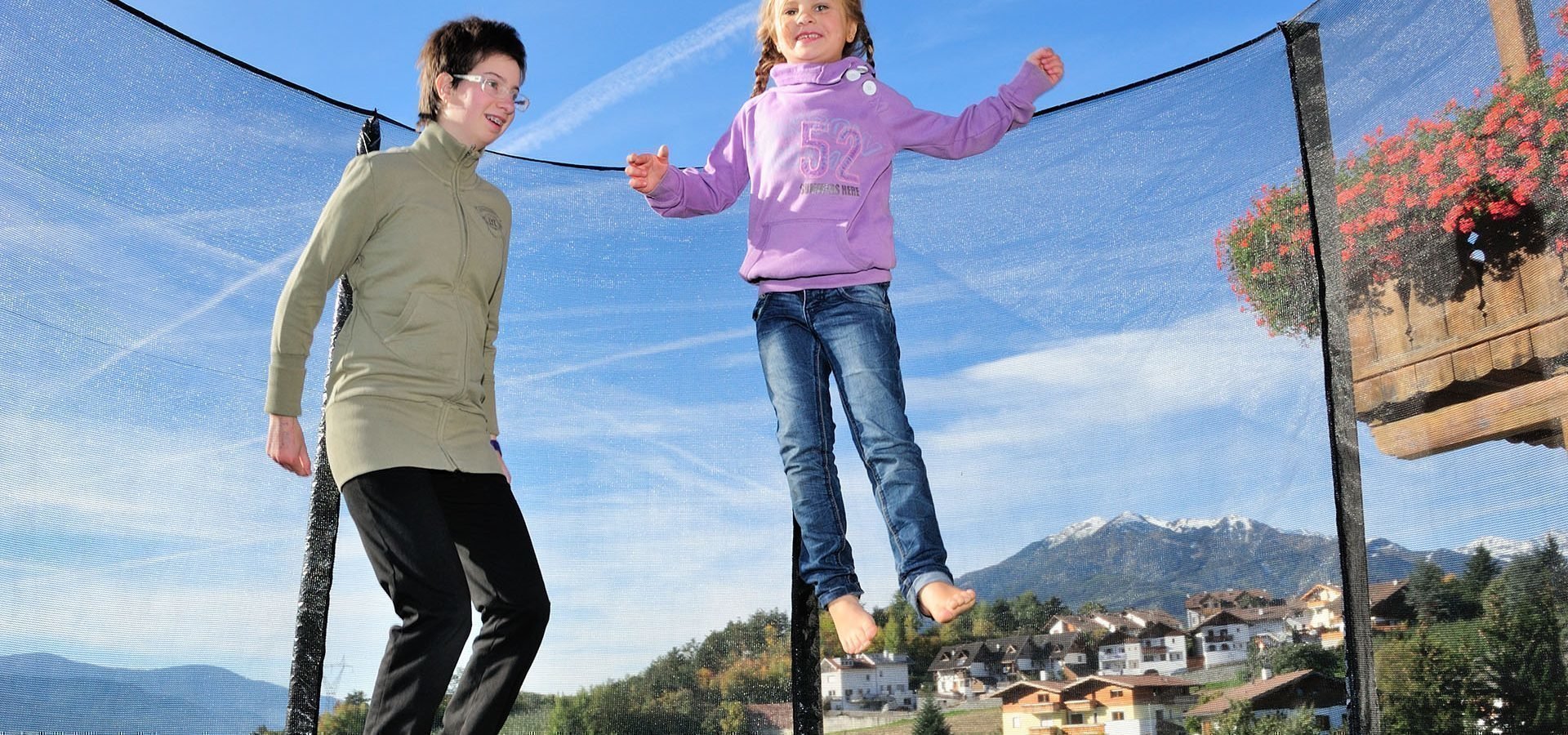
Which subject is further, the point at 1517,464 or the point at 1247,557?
the point at 1247,557

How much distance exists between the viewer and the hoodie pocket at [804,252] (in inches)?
71.7

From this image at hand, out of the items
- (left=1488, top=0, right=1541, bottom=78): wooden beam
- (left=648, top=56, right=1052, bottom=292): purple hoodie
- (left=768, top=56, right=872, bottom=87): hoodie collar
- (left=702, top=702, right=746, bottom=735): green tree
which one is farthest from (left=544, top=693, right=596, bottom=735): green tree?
(left=1488, top=0, right=1541, bottom=78): wooden beam

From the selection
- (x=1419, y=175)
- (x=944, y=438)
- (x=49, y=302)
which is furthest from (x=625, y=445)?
(x=1419, y=175)

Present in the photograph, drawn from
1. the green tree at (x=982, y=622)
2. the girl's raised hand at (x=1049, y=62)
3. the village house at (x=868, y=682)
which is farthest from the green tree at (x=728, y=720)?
the girl's raised hand at (x=1049, y=62)

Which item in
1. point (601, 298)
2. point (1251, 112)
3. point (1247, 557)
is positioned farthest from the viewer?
point (601, 298)

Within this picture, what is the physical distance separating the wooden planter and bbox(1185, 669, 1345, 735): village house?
0.43 metres

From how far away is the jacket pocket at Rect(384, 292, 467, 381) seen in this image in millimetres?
1566

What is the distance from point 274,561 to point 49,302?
60 centimetres

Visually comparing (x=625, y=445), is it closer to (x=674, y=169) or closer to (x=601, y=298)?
(x=601, y=298)

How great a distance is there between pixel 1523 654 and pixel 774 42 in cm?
157

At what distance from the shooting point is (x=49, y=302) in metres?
1.89

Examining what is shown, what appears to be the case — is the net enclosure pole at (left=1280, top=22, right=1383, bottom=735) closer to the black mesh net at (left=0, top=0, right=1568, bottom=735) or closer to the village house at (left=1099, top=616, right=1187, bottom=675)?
the black mesh net at (left=0, top=0, right=1568, bottom=735)

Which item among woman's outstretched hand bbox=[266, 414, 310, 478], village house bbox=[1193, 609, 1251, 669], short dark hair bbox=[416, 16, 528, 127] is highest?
short dark hair bbox=[416, 16, 528, 127]

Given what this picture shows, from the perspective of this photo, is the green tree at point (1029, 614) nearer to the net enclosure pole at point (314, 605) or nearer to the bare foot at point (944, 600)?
the bare foot at point (944, 600)
